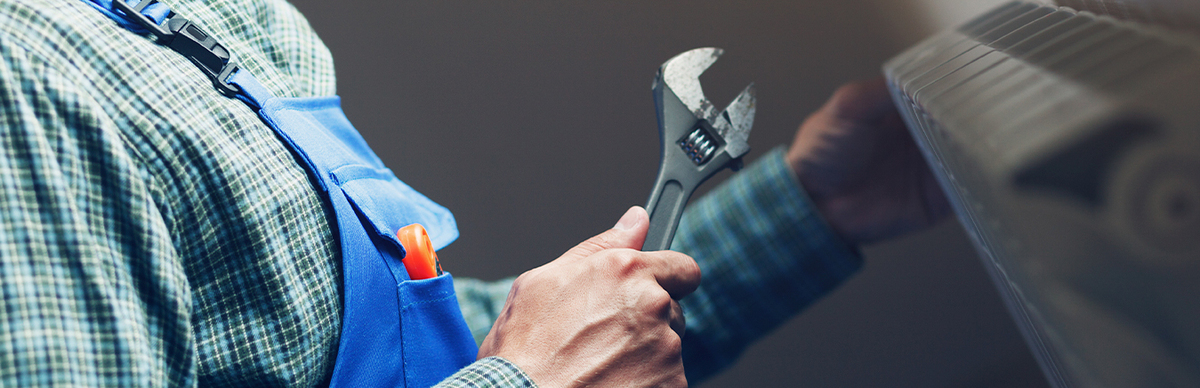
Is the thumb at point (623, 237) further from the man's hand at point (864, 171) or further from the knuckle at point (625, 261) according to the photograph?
the man's hand at point (864, 171)

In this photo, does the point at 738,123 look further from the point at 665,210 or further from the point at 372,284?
the point at 372,284

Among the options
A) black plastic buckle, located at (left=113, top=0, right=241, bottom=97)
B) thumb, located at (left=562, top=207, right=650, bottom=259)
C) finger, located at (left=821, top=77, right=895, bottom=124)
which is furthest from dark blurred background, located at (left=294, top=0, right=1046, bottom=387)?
black plastic buckle, located at (left=113, top=0, right=241, bottom=97)

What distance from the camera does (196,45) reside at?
38 centimetres

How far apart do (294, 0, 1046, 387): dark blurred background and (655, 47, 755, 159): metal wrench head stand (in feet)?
0.12

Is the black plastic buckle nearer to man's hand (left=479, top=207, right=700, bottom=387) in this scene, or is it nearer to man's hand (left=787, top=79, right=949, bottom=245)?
man's hand (left=479, top=207, right=700, bottom=387)

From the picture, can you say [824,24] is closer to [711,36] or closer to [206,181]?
[711,36]

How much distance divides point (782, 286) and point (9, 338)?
506mm

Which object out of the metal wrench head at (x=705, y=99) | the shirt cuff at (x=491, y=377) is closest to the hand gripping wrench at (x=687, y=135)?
the metal wrench head at (x=705, y=99)

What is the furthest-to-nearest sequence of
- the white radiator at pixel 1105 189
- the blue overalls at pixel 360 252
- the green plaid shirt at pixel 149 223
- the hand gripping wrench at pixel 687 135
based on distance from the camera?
the hand gripping wrench at pixel 687 135 < the blue overalls at pixel 360 252 < the green plaid shirt at pixel 149 223 < the white radiator at pixel 1105 189

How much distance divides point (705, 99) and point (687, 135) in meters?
0.03

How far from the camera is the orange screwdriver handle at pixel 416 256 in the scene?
1.38ft

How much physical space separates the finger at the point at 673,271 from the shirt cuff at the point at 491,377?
0.11 m

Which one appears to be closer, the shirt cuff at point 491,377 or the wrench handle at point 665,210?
the shirt cuff at point 491,377

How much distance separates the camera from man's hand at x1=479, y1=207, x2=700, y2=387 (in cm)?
37
